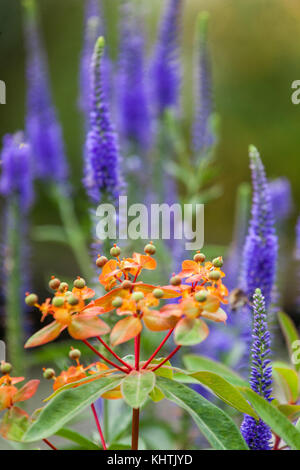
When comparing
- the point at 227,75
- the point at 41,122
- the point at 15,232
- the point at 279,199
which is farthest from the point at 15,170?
the point at 227,75

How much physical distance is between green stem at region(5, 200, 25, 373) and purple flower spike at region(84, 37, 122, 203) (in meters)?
0.23

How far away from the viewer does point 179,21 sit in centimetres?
87

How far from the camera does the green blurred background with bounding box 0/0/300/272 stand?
1.20m

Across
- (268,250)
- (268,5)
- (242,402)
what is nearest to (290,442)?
(242,402)

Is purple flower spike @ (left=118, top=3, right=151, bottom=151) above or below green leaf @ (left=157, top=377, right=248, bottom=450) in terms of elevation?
above

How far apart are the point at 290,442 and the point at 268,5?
89cm

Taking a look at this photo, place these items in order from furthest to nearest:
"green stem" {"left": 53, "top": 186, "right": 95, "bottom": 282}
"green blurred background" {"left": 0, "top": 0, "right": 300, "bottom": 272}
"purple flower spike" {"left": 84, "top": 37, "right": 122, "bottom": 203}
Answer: "green blurred background" {"left": 0, "top": 0, "right": 300, "bottom": 272} < "green stem" {"left": 53, "top": 186, "right": 95, "bottom": 282} < "purple flower spike" {"left": 84, "top": 37, "right": 122, "bottom": 203}

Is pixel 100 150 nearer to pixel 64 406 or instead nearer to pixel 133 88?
pixel 64 406

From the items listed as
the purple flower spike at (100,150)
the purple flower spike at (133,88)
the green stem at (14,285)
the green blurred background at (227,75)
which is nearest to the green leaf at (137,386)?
the purple flower spike at (100,150)

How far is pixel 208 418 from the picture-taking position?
32 cm

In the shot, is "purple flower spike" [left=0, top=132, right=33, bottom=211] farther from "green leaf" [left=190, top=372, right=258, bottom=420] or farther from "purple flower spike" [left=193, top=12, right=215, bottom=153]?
"green leaf" [left=190, top=372, right=258, bottom=420]

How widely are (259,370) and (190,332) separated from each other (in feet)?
0.26

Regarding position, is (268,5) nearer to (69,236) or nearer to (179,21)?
(179,21)

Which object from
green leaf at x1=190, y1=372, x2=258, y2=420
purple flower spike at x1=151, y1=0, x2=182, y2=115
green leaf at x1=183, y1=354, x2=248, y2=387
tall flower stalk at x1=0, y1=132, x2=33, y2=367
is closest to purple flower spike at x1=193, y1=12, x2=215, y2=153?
purple flower spike at x1=151, y1=0, x2=182, y2=115
